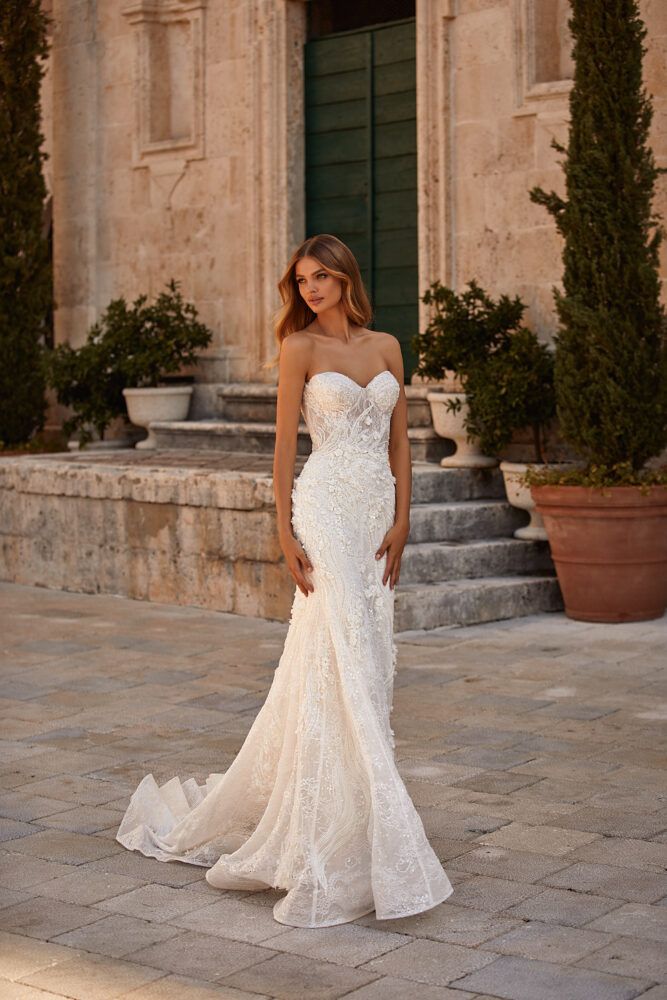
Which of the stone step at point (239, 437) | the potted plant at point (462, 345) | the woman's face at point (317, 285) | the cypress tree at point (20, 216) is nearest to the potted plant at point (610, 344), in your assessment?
the potted plant at point (462, 345)

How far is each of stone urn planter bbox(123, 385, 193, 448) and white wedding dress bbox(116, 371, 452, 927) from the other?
7000mm

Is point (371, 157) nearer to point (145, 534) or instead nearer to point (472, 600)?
point (145, 534)

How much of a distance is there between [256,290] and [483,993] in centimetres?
→ 845

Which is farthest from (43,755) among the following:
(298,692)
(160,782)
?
(298,692)

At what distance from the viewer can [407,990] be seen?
3576mm

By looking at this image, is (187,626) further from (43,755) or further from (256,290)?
(256,290)

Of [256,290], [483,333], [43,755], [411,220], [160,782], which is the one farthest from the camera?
[256,290]

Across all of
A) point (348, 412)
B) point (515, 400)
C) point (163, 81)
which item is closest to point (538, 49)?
point (515, 400)

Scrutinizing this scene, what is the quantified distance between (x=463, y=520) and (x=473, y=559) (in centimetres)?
33

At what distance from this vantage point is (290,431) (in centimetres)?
451

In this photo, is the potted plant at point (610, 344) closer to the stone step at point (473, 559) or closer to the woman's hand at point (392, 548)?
the stone step at point (473, 559)

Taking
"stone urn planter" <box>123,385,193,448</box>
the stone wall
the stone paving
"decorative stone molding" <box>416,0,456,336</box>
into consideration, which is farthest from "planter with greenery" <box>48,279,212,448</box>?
the stone paving

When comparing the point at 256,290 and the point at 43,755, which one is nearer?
the point at 43,755

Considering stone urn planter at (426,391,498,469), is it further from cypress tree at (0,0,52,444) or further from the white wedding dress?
the white wedding dress
